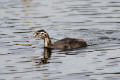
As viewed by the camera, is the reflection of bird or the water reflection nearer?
the water reflection

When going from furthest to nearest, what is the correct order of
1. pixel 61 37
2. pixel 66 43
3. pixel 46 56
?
pixel 61 37 < pixel 66 43 < pixel 46 56

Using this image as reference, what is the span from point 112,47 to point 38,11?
9.57m

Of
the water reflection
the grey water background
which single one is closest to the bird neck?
the water reflection

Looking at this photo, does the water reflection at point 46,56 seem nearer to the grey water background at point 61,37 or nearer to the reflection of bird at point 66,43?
the grey water background at point 61,37

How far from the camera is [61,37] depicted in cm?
2255

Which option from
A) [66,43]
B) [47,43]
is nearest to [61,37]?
[47,43]

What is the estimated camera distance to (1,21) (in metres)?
26.0

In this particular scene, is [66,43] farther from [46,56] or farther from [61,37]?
[61,37]

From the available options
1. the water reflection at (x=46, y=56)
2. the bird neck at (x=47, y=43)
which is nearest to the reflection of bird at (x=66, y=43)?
the bird neck at (x=47, y=43)

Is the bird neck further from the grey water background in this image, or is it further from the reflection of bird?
the grey water background

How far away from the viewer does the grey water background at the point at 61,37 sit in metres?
16.0

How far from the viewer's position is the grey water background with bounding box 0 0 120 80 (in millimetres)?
15953

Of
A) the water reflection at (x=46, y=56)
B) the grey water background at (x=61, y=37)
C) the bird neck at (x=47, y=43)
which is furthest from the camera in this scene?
the bird neck at (x=47, y=43)

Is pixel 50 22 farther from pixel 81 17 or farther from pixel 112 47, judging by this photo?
pixel 112 47
